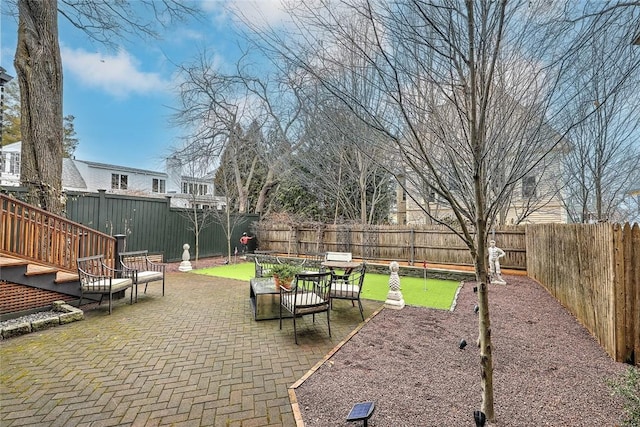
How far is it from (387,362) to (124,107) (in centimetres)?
2034

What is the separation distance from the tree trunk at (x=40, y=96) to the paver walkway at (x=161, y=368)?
281 centimetres

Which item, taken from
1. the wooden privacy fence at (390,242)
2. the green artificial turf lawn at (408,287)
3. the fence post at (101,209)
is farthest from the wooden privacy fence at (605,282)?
the fence post at (101,209)

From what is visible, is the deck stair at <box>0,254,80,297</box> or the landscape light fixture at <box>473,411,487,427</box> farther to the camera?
the deck stair at <box>0,254,80,297</box>

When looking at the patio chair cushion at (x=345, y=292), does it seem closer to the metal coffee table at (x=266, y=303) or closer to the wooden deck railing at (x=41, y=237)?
the metal coffee table at (x=266, y=303)

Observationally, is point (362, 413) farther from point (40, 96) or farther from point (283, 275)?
point (40, 96)

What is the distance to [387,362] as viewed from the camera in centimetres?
310

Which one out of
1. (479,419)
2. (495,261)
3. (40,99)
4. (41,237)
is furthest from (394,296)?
(40,99)

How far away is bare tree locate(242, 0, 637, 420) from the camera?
1961mm

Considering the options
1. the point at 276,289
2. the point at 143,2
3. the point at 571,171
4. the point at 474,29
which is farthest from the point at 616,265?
the point at 143,2

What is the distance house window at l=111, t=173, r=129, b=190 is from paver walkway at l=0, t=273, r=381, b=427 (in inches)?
821

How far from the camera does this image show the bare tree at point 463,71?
1.96 m

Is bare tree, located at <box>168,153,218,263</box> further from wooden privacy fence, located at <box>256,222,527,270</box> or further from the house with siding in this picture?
wooden privacy fence, located at <box>256,222,527,270</box>

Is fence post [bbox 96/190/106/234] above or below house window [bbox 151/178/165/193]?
below

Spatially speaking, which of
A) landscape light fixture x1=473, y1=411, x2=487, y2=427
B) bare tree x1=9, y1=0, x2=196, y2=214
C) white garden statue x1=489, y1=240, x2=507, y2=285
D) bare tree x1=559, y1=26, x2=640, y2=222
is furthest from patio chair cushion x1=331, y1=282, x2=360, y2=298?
bare tree x1=9, y1=0, x2=196, y2=214
